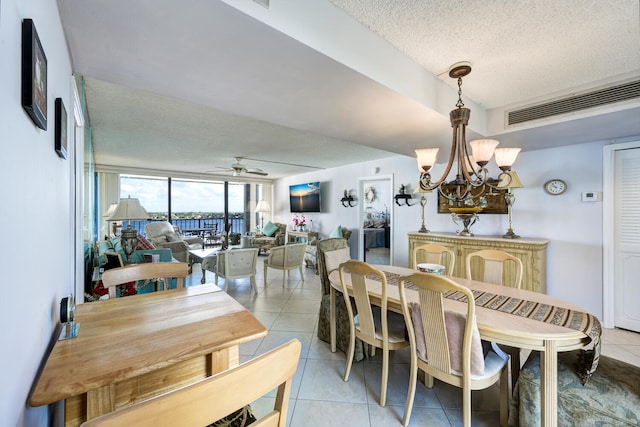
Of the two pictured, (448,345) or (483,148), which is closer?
(448,345)

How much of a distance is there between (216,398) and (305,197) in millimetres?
6450

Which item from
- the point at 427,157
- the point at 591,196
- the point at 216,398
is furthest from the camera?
the point at 591,196

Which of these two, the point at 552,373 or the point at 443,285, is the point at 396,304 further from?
the point at 552,373

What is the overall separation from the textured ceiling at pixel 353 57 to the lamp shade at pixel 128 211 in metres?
1.13

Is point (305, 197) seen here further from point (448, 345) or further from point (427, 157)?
point (448, 345)

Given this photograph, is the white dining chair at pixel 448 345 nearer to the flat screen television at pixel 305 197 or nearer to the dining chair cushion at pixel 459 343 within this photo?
the dining chair cushion at pixel 459 343

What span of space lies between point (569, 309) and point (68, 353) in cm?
247

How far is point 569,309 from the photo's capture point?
1.58 metres

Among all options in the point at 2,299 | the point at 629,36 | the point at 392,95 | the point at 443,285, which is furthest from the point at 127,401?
the point at 629,36

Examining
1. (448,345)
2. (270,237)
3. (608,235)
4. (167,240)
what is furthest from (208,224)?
(608,235)

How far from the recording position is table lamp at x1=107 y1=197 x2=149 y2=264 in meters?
2.91

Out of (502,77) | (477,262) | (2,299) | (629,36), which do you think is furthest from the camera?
(477,262)

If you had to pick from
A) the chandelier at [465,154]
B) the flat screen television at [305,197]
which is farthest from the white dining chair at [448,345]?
the flat screen television at [305,197]

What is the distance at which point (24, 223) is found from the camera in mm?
679
